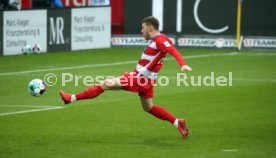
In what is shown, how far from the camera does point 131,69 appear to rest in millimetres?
23875

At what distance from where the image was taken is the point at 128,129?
13.7 m

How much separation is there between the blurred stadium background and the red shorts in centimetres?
82

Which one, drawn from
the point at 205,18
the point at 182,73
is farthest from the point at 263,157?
the point at 205,18

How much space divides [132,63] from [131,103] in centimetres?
847

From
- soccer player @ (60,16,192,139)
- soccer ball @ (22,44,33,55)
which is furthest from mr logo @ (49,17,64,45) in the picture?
soccer player @ (60,16,192,139)

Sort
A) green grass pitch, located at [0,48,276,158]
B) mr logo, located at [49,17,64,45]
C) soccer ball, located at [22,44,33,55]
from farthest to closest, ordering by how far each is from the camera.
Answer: mr logo, located at [49,17,64,45]
soccer ball, located at [22,44,33,55]
green grass pitch, located at [0,48,276,158]

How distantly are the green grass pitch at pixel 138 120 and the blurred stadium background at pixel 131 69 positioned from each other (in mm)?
18

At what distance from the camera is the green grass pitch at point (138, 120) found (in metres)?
11.8

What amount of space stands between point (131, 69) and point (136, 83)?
447 inches

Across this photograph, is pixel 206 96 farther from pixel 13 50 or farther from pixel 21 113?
pixel 13 50

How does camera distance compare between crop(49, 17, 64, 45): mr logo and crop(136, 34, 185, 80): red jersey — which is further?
crop(49, 17, 64, 45): mr logo

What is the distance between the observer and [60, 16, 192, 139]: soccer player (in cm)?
1250

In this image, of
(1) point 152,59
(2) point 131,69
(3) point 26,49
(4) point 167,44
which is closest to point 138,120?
(1) point 152,59

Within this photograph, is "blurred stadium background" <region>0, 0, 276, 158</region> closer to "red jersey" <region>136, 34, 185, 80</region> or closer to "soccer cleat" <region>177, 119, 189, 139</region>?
"soccer cleat" <region>177, 119, 189, 139</region>
